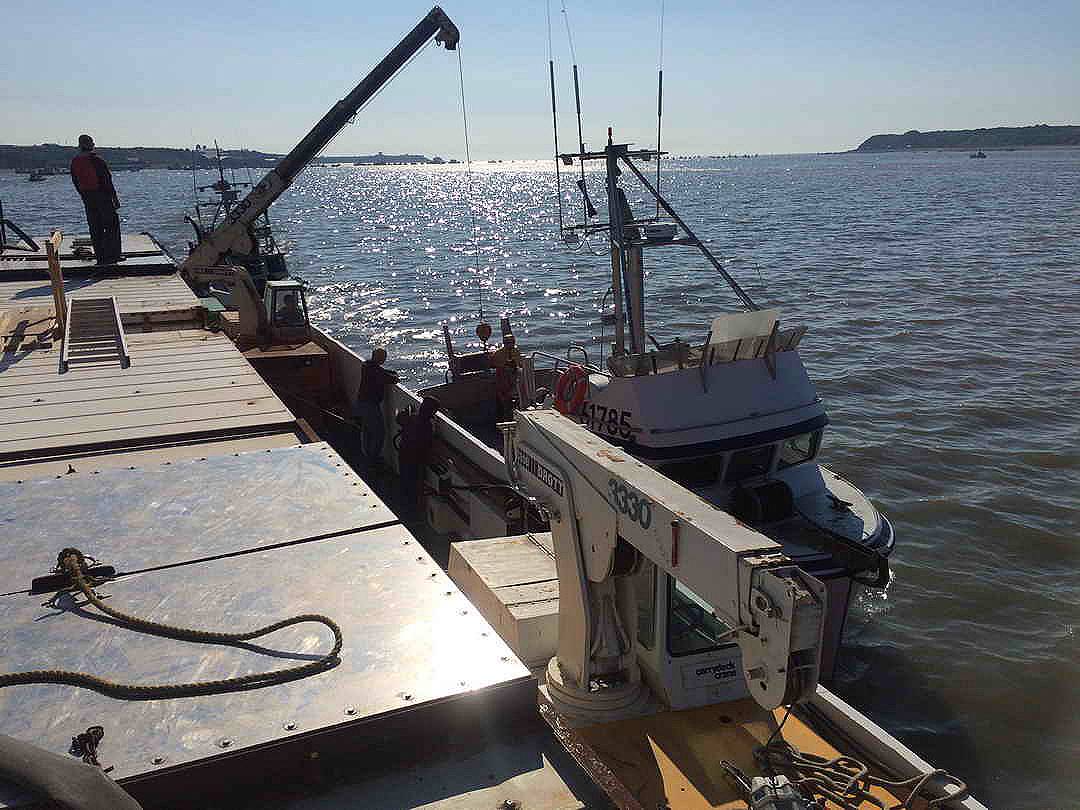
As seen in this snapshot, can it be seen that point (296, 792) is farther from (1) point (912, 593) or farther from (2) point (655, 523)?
(1) point (912, 593)

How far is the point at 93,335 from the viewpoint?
11.2 meters

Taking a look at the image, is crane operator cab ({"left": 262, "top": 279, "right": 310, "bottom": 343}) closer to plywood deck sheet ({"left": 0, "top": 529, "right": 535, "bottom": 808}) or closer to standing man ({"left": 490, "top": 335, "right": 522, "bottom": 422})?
standing man ({"left": 490, "top": 335, "right": 522, "bottom": 422})

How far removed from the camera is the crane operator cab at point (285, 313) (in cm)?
1627

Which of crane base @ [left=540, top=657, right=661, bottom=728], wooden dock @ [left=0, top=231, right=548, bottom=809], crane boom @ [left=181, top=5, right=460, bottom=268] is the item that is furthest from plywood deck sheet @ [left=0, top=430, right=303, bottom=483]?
crane boom @ [left=181, top=5, right=460, bottom=268]

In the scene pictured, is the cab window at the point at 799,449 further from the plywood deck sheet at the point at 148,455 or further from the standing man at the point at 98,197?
the standing man at the point at 98,197

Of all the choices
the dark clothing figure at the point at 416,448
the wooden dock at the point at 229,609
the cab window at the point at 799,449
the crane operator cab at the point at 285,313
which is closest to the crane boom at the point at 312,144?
the crane operator cab at the point at 285,313

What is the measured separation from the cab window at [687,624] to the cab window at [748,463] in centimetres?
410

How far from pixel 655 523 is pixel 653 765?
246 centimetres

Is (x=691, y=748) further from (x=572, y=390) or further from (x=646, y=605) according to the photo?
(x=572, y=390)

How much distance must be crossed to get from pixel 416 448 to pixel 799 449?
5.46m

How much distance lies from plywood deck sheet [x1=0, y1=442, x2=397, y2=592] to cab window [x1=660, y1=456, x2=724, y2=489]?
5.51m

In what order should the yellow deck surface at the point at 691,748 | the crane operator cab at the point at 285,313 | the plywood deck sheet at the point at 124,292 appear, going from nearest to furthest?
the yellow deck surface at the point at 691,748, the plywood deck sheet at the point at 124,292, the crane operator cab at the point at 285,313

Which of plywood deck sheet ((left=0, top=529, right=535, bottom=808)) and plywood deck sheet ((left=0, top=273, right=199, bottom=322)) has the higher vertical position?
plywood deck sheet ((left=0, top=529, right=535, bottom=808))

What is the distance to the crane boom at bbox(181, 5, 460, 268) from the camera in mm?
19812
